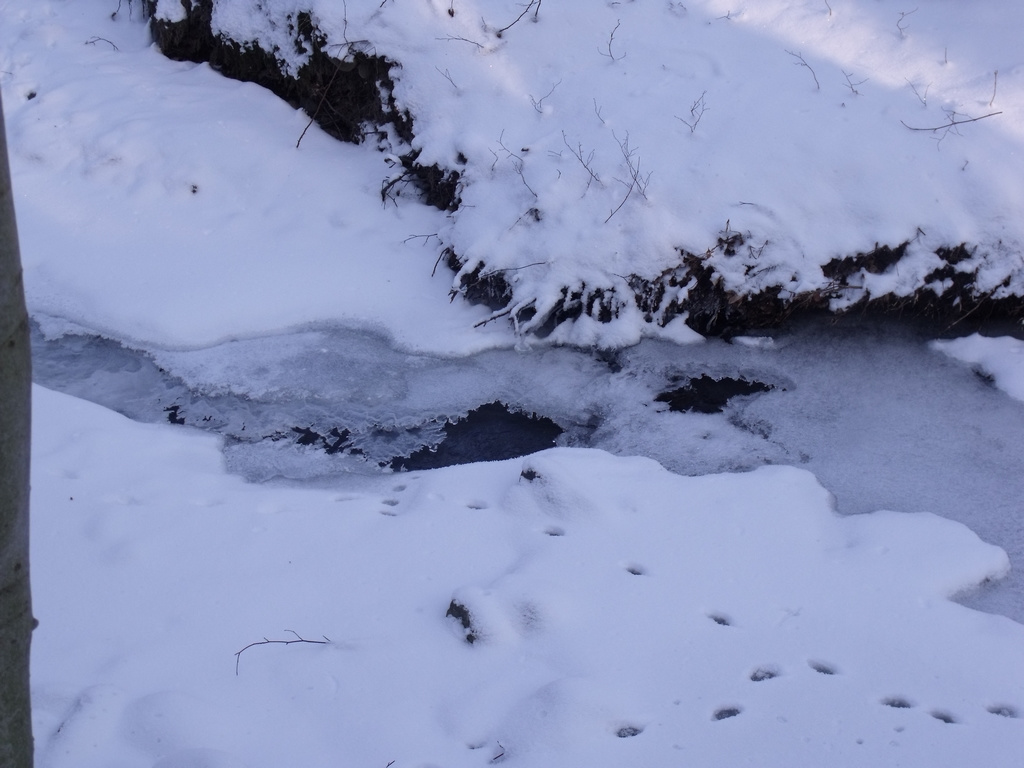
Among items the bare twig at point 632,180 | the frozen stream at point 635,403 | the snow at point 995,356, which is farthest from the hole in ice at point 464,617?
the snow at point 995,356

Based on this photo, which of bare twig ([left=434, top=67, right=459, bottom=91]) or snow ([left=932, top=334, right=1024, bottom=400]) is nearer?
snow ([left=932, top=334, right=1024, bottom=400])

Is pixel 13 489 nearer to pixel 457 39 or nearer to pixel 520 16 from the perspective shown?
pixel 457 39

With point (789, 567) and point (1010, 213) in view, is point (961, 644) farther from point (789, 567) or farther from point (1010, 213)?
point (1010, 213)

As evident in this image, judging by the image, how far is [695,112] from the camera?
499 centimetres

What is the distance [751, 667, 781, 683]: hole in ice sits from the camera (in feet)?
7.89

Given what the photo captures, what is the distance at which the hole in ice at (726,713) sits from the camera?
225 centimetres

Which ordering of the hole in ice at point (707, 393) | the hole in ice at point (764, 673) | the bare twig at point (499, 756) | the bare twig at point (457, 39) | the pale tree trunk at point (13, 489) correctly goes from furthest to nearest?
the bare twig at point (457, 39)
the hole in ice at point (707, 393)
the hole in ice at point (764, 673)
the bare twig at point (499, 756)
the pale tree trunk at point (13, 489)

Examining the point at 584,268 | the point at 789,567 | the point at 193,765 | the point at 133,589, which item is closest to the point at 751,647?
the point at 789,567

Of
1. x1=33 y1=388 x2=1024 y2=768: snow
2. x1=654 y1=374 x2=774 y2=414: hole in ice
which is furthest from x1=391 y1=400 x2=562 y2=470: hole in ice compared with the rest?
x1=654 y1=374 x2=774 y2=414: hole in ice

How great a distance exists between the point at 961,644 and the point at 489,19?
4639 millimetres

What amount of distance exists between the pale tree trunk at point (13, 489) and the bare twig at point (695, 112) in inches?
172

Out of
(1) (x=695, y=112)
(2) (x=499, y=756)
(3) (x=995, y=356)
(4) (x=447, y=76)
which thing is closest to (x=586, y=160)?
(1) (x=695, y=112)

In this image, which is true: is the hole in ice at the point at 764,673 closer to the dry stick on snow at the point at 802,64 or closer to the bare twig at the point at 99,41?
Result: the dry stick on snow at the point at 802,64

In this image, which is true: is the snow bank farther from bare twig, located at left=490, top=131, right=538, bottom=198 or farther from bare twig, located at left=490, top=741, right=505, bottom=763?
bare twig, located at left=490, top=741, right=505, bottom=763
